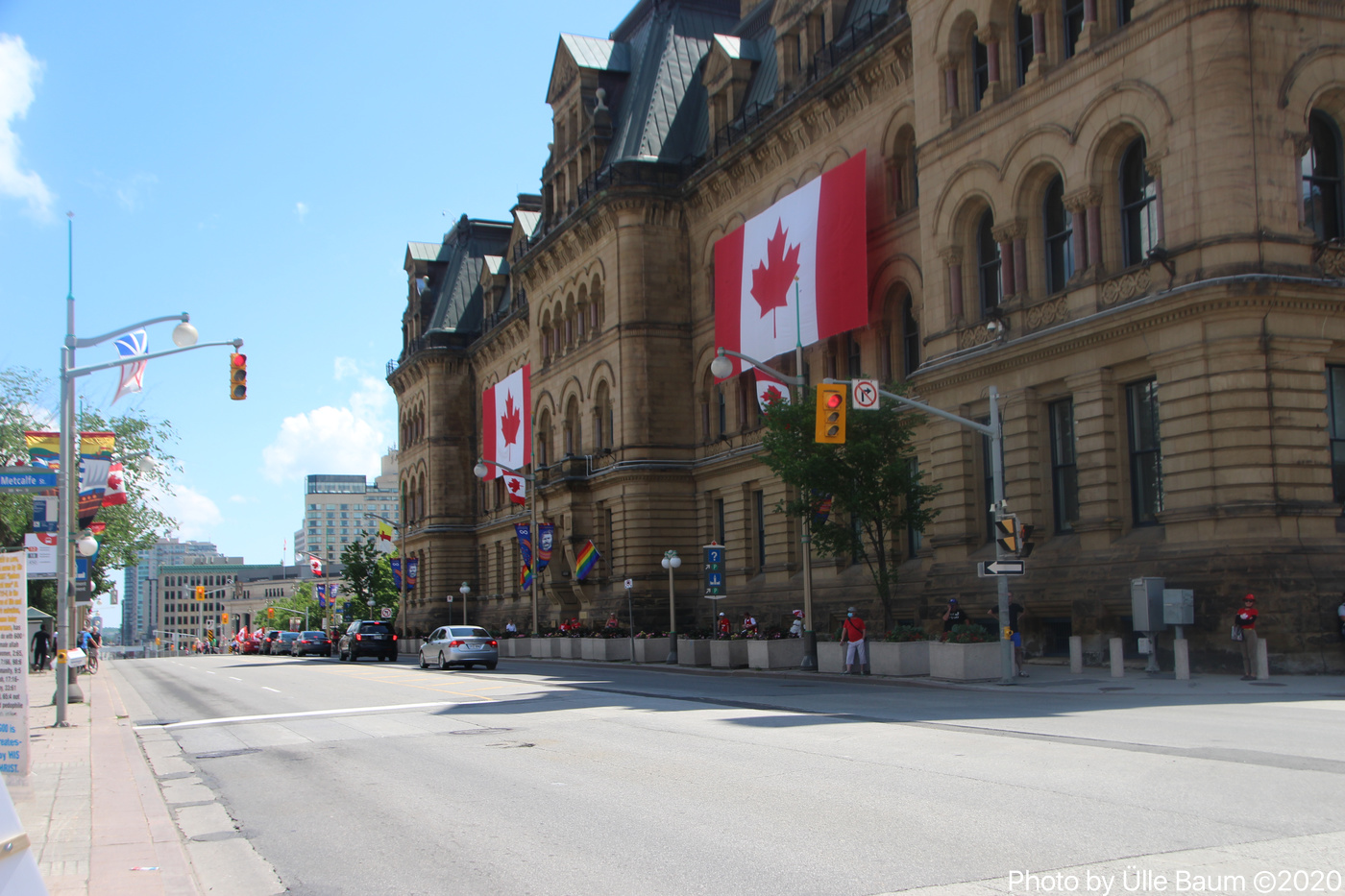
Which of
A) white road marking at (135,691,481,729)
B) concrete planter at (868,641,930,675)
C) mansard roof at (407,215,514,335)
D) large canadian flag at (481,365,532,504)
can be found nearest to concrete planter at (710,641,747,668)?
concrete planter at (868,641,930,675)

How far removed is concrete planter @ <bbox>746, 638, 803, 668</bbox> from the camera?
33.3 m

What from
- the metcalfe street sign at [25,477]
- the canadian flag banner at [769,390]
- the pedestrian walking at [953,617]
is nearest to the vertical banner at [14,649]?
the metcalfe street sign at [25,477]

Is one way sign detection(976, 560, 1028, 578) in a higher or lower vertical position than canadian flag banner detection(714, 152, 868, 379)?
lower

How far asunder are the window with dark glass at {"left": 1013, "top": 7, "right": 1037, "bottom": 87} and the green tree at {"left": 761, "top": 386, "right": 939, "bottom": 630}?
9493mm

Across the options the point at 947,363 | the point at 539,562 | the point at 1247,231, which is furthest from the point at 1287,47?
the point at 539,562

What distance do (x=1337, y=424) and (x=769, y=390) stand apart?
61.1 feet

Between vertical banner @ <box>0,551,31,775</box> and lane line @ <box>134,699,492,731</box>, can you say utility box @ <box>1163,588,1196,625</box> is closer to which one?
lane line @ <box>134,699,492,731</box>

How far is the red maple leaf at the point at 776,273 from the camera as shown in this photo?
1617 inches

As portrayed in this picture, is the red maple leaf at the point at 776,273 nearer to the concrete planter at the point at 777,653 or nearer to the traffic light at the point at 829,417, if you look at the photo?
the concrete planter at the point at 777,653

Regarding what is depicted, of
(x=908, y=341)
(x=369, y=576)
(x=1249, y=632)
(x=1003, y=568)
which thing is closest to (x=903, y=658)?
(x=1003, y=568)

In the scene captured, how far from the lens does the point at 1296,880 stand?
7070mm

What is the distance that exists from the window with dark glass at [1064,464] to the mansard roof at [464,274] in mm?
53664

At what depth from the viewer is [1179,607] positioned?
2405cm

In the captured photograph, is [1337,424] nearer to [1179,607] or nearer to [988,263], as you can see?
[1179,607]
